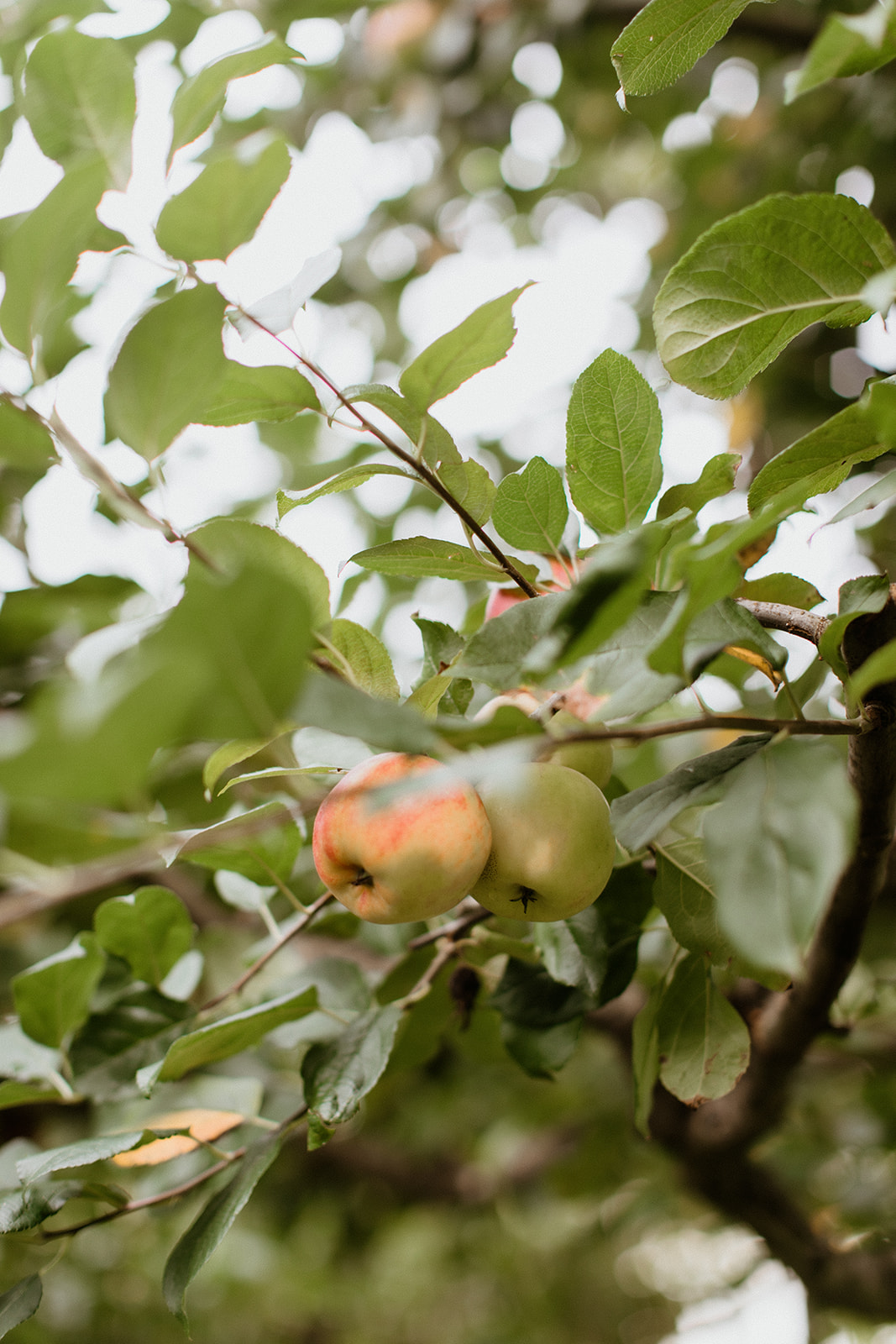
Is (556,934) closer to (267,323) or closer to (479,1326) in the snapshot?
(267,323)

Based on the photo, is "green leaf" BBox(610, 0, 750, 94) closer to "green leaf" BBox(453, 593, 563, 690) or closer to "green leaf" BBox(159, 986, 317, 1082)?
"green leaf" BBox(453, 593, 563, 690)

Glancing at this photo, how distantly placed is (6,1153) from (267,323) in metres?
0.57

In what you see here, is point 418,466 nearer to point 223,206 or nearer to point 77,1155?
point 223,206

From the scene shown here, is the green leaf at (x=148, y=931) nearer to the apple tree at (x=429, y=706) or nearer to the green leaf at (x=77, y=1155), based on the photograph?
the apple tree at (x=429, y=706)

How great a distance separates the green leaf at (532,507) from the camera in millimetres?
437

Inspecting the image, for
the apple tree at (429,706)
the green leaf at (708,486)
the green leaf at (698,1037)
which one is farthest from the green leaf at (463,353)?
the green leaf at (698,1037)

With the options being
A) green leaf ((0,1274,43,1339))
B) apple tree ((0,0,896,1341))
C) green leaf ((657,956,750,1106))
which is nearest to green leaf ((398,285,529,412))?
apple tree ((0,0,896,1341))

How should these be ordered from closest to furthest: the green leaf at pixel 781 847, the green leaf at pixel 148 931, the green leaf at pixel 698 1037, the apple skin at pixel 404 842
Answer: the green leaf at pixel 781 847 < the apple skin at pixel 404 842 < the green leaf at pixel 698 1037 < the green leaf at pixel 148 931

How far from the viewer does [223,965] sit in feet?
3.22

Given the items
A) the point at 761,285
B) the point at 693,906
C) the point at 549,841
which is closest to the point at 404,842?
the point at 549,841

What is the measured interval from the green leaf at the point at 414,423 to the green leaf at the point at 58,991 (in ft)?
1.26

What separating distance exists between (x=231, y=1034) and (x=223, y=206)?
390mm

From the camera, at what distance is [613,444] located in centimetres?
43

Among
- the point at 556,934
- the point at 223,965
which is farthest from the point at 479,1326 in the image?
the point at 556,934
